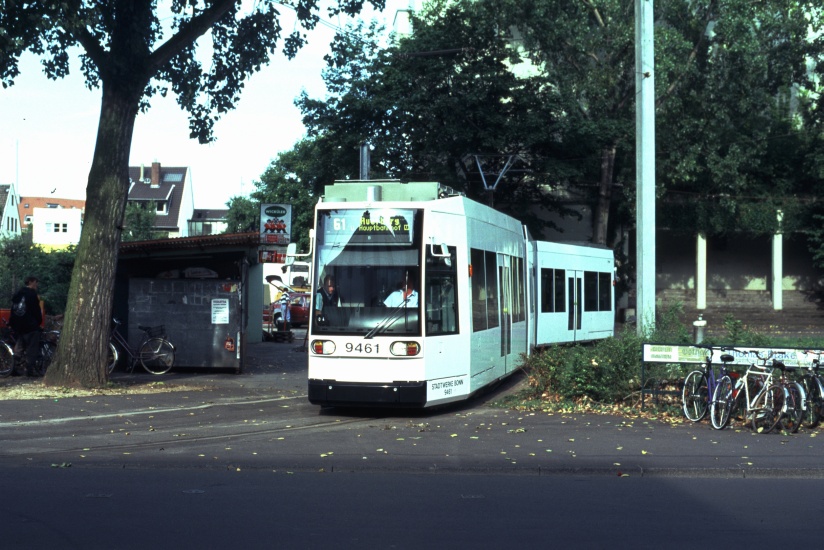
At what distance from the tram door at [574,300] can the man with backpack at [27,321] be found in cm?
1407

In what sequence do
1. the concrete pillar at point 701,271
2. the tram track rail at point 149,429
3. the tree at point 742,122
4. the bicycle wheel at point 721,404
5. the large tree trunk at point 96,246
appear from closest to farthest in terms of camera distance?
1. the tram track rail at point 149,429
2. the bicycle wheel at point 721,404
3. the large tree trunk at point 96,246
4. the tree at point 742,122
5. the concrete pillar at point 701,271

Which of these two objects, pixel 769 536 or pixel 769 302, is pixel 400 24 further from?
pixel 769 536

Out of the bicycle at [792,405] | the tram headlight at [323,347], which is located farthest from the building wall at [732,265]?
the tram headlight at [323,347]

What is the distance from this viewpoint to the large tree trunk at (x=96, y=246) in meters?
17.1

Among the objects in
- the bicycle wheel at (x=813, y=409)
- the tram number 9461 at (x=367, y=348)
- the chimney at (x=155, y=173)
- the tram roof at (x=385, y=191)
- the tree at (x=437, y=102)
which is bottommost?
the bicycle wheel at (x=813, y=409)

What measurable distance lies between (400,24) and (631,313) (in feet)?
73.8

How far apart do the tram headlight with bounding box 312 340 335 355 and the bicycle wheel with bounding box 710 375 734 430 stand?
511 centimetres

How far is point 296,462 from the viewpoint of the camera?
34.3ft

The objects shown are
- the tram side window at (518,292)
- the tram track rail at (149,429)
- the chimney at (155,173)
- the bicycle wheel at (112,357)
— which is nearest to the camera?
the tram track rail at (149,429)

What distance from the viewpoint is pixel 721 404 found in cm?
1289

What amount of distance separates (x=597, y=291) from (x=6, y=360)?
17.2m

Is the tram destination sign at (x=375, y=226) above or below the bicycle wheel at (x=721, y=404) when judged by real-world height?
above

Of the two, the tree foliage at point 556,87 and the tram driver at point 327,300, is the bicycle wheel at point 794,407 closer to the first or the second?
the tram driver at point 327,300

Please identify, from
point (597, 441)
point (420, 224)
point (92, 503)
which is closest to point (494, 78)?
point (420, 224)
